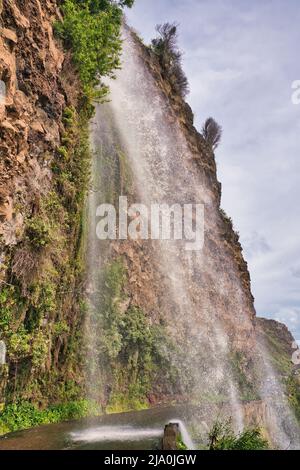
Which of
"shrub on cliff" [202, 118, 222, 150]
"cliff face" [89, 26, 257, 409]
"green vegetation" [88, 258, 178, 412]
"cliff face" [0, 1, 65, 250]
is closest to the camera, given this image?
"cliff face" [0, 1, 65, 250]

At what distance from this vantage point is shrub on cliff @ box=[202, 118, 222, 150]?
46094 millimetres

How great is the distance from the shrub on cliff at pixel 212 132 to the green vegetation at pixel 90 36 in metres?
28.3

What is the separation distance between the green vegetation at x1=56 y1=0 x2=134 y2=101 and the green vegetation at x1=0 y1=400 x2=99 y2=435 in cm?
1147

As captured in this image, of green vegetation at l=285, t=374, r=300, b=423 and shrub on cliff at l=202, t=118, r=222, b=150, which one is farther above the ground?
shrub on cliff at l=202, t=118, r=222, b=150

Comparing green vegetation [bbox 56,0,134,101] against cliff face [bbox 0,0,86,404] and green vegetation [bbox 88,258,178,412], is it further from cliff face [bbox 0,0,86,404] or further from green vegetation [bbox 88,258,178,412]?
green vegetation [bbox 88,258,178,412]

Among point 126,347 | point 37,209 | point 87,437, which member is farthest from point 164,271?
point 87,437

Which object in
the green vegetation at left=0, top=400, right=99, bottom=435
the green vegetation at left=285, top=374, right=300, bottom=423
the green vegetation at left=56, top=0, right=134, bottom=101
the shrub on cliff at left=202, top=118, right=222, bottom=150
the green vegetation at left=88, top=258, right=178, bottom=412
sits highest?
the shrub on cliff at left=202, top=118, right=222, bottom=150

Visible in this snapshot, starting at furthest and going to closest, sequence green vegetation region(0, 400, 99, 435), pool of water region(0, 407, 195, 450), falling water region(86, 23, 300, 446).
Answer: falling water region(86, 23, 300, 446) < green vegetation region(0, 400, 99, 435) < pool of water region(0, 407, 195, 450)

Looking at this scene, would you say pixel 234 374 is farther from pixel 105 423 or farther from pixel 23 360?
pixel 23 360

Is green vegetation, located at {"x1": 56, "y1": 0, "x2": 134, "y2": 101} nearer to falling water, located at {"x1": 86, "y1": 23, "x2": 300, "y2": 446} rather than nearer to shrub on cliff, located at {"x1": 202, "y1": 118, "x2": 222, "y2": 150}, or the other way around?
falling water, located at {"x1": 86, "y1": 23, "x2": 300, "y2": 446}

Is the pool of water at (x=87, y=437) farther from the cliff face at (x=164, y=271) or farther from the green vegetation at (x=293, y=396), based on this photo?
the green vegetation at (x=293, y=396)

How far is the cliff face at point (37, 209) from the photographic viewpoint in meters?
11.4

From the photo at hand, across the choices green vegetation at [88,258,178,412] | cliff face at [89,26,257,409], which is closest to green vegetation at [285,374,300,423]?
cliff face at [89,26,257,409]

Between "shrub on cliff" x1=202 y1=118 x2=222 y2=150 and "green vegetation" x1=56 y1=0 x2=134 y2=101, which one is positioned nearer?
"green vegetation" x1=56 y1=0 x2=134 y2=101
